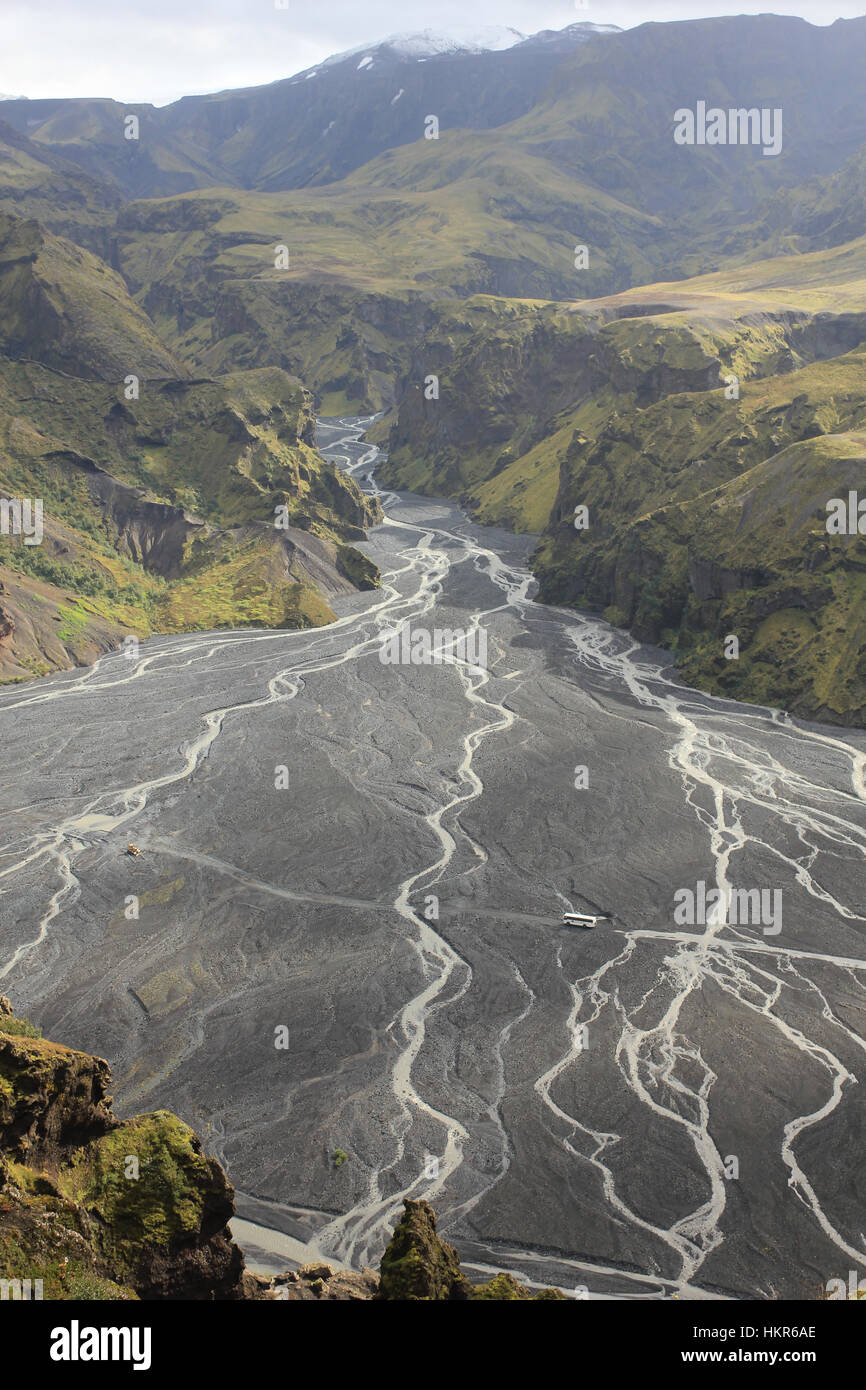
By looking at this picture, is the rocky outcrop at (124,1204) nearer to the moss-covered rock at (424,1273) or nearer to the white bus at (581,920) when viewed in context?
the moss-covered rock at (424,1273)

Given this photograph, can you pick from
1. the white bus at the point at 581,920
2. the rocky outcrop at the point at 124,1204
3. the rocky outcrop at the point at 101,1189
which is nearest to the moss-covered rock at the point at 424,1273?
the rocky outcrop at the point at 124,1204

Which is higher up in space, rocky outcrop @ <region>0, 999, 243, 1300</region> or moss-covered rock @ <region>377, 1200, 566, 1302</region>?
rocky outcrop @ <region>0, 999, 243, 1300</region>

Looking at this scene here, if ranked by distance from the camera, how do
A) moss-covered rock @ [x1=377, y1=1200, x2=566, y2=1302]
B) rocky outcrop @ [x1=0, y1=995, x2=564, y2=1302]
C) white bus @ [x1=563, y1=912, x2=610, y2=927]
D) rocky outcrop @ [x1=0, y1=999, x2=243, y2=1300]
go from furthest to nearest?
white bus @ [x1=563, y1=912, x2=610, y2=927] → moss-covered rock @ [x1=377, y1=1200, x2=566, y2=1302] → rocky outcrop @ [x1=0, y1=995, x2=564, y2=1302] → rocky outcrop @ [x1=0, y1=999, x2=243, y2=1300]

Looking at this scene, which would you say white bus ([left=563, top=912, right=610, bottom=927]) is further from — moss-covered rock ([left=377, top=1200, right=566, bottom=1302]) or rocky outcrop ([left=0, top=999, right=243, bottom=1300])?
rocky outcrop ([left=0, top=999, right=243, bottom=1300])

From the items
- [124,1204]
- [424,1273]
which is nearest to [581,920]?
[424,1273]

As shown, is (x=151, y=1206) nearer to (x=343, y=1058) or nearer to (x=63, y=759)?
(x=343, y=1058)

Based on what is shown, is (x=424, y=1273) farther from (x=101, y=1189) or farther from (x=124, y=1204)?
(x=101, y=1189)

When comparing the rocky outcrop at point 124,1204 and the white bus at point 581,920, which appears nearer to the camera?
the rocky outcrop at point 124,1204

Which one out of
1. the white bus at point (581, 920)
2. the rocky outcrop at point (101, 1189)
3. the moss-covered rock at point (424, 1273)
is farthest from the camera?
the white bus at point (581, 920)

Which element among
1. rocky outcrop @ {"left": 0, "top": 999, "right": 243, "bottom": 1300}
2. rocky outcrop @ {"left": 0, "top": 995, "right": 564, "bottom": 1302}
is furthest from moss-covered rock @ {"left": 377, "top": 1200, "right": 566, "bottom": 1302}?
rocky outcrop @ {"left": 0, "top": 999, "right": 243, "bottom": 1300}

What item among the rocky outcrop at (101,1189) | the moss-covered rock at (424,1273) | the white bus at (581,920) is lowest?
the white bus at (581,920)

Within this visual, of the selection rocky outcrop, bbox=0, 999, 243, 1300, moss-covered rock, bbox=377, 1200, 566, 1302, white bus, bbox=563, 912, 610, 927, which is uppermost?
rocky outcrop, bbox=0, 999, 243, 1300
